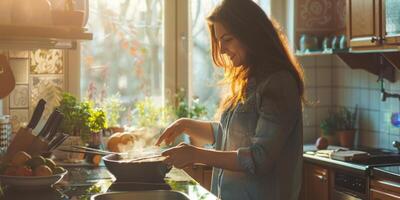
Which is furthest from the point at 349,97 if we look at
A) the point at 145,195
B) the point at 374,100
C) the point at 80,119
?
the point at 145,195

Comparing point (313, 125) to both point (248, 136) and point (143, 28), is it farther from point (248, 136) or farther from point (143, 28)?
point (248, 136)

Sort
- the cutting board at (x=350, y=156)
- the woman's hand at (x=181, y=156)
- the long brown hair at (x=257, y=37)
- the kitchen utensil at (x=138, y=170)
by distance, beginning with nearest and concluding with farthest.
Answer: the woman's hand at (x=181, y=156) → the long brown hair at (x=257, y=37) → the kitchen utensil at (x=138, y=170) → the cutting board at (x=350, y=156)

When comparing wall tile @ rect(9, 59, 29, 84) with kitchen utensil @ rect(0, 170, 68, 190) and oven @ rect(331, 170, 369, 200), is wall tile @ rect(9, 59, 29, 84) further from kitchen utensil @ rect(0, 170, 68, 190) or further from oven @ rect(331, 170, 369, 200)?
oven @ rect(331, 170, 369, 200)

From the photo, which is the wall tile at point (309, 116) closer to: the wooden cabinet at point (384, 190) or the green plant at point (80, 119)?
the wooden cabinet at point (384, 190)

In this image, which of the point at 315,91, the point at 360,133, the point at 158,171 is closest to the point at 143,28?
the point at 315,91

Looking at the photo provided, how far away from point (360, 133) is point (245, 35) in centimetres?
230

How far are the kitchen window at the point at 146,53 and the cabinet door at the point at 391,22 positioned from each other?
132cm

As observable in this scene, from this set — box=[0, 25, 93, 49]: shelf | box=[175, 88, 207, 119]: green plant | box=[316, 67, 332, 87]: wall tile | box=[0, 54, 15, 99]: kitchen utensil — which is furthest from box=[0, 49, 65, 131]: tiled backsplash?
box=[316, 67, 332, 87]: wall tile

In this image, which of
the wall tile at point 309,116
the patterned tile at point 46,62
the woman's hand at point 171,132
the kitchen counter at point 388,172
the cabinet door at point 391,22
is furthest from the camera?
the wall tile at point 309,116

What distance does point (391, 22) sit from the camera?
3.47 metres

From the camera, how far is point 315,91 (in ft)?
15.6

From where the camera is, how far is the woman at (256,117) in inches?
90.6

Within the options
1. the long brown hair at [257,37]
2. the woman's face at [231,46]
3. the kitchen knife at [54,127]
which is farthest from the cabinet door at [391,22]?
the kitchen knife at [54,127]

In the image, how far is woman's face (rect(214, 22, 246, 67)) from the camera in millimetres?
2420
